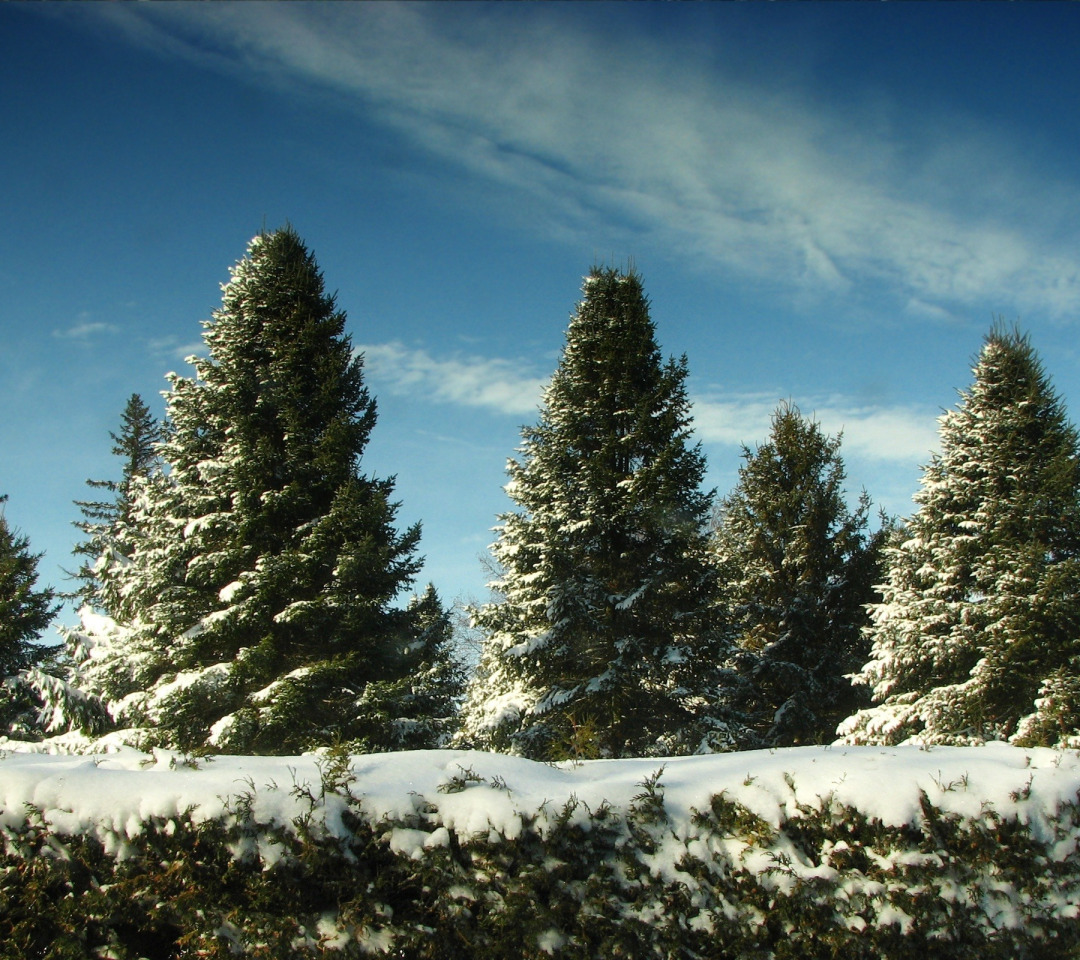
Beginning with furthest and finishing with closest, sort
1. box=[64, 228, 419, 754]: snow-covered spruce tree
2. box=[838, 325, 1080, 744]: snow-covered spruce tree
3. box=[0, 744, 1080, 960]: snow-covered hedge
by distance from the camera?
1. box=[838, 325, 1080, 744]: snow-covered spruce tree
2. box=[64, 228, 419, 754]: snow-covered spruce tree
3. box=[0, 744, 1080, 960]: snow-covered hedge

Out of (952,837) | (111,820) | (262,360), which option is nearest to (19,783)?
(111,820)

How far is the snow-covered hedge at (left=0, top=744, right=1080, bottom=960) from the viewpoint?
369 cm

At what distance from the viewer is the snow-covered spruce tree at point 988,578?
1249 cm

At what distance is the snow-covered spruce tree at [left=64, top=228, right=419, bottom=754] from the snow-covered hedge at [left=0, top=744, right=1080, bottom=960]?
A: 6.26m

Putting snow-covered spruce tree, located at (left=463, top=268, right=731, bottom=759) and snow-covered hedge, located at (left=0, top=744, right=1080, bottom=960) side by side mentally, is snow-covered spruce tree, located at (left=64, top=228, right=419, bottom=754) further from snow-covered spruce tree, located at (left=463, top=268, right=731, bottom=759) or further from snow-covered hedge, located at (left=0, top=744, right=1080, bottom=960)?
snow-covered hedge, located at (left=0, top=744, right=1080, bottom=960)

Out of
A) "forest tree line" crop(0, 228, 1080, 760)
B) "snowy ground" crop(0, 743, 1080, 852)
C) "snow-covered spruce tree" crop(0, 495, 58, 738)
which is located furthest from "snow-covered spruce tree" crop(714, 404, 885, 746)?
"snow-covered spruce tree" crop(0, 495, 58, 738)

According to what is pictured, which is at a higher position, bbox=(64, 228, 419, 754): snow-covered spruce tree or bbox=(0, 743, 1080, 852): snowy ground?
bbox=(64, 228, 419, 754): snow-covered spruce tree

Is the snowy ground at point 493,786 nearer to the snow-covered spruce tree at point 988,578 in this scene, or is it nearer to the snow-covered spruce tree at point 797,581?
the snow-covered spruce tree at point 988,578

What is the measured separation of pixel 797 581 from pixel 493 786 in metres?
15.5

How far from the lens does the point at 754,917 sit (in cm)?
402

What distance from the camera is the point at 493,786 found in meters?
4.30

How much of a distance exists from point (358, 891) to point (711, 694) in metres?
10.2

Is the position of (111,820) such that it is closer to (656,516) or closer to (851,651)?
(656,516)

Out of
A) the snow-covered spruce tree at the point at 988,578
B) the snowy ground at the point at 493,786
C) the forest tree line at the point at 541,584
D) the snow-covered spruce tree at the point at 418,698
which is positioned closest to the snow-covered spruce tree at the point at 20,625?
the forest tree line at the point at 541,584
